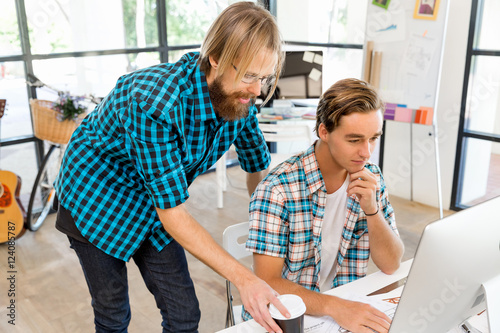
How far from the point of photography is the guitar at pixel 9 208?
128 inches

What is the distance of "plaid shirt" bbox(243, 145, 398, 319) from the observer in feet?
4.64

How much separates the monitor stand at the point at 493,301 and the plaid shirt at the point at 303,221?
568 millimetres

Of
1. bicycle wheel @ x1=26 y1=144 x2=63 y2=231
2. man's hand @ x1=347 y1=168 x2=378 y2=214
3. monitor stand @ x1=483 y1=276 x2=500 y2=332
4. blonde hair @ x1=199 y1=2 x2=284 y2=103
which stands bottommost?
bicycle wheel @ x1=26 y1=144 x2=63 y2=231

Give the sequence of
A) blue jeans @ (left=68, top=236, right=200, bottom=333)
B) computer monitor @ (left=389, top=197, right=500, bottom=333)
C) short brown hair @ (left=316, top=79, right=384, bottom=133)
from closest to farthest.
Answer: computer monitor @ (left=389, top=197, right=500, bottom=333)
short brown hair @ (left=316, top=79, right=384, bottom=133)
blue jeans @ (left=68, top=236, right=200, bottom=333)

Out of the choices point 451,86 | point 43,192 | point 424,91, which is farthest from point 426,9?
point 43,192

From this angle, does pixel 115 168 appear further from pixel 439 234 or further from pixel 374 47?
pixel 374 47

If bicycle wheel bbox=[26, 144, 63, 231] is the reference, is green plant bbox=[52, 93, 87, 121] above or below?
above

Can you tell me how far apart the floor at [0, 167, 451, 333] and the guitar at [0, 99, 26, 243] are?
0.32ft

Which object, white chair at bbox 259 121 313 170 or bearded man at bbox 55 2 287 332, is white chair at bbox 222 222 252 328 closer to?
bearded man at bbox 55 2 287 332

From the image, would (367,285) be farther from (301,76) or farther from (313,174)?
(301,76)

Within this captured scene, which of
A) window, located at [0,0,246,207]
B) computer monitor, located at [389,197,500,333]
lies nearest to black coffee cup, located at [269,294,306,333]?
computer monitor, located at [389,197,500,333]

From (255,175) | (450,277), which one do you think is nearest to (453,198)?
(255,175)

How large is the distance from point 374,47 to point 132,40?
6.33 ft

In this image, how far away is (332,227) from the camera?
1.54 metres
